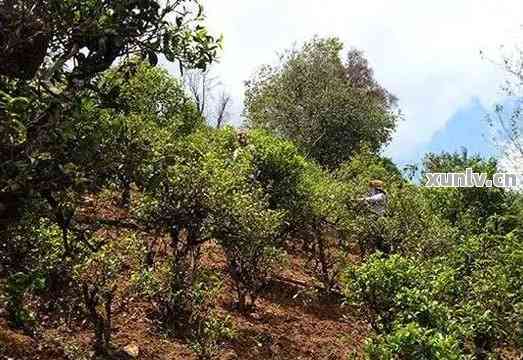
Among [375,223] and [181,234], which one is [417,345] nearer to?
[181,234]

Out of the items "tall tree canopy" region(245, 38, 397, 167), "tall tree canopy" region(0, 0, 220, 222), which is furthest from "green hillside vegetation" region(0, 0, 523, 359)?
"tall tree canopy" region(245, 38, 397, 167)

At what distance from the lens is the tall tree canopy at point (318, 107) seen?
33.7 meters

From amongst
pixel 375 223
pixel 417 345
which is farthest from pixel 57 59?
pixel 375 223

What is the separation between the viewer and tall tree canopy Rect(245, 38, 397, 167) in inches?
1325

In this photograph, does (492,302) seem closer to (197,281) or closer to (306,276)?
(197,281)

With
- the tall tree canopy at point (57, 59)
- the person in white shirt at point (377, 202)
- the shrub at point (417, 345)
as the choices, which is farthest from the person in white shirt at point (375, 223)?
the tall tree canopy at point (57, 59)

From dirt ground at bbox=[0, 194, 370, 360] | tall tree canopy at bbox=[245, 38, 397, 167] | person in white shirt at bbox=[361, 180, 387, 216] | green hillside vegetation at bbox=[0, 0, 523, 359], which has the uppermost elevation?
tall tree canopy at bbox=[245, 38, 397, 167]

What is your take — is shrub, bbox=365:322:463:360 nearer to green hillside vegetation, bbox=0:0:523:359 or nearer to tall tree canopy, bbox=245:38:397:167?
green hillside vegetation, bbox=0:0:523:359

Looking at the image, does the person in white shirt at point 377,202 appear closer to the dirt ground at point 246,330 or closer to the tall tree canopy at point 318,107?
the dirt ground at point 246,330

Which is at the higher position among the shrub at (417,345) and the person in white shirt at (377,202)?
the person in white shirt at (377,202)

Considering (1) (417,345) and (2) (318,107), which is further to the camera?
(2) (318,107)

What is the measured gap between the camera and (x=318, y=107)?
3362cm

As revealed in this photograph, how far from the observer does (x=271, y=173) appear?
52.1 ft

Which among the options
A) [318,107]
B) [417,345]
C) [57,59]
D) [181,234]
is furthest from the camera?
[318,107]
